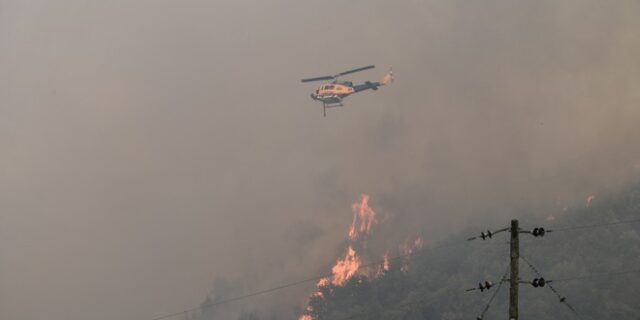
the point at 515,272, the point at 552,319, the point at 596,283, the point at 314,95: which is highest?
the point at 314,95

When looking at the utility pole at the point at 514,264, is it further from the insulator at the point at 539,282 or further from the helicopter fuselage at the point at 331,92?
the helicopter fuselage at the point at 331,92

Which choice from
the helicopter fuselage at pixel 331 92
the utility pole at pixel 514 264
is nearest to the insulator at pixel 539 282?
the utility pole at pixel 514 264

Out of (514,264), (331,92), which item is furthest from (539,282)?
(331,92)

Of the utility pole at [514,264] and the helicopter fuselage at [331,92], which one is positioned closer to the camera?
the utility pole at [514,264]

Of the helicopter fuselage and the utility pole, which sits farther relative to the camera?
the helicopter fuselage

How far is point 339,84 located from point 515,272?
117878mm

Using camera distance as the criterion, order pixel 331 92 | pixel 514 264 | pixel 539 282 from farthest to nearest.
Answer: pixel 331 92 < pixel 514 264 < pixel 539 282

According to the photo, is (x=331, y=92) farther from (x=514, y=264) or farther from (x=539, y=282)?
(x=539, y=282)

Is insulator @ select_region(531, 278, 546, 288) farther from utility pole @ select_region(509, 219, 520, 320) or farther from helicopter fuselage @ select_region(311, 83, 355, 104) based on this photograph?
helicopter fuselage @ select_region(311, 83, 355, 104)

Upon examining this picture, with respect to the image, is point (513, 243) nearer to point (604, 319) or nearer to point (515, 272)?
point (515, 272)

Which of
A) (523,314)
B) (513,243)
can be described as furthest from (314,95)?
(513,243)

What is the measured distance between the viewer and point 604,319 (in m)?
181

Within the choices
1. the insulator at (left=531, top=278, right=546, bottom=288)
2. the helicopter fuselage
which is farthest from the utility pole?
the helicopter fuselage

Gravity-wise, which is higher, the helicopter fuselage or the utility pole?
the helicopter fuselage
